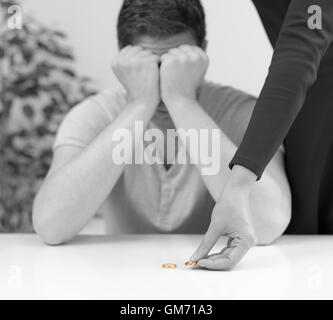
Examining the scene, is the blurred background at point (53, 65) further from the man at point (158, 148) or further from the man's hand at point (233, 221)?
the man's hand at point (233, 221)

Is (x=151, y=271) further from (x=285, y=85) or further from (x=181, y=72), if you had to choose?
(x=181, y=72)

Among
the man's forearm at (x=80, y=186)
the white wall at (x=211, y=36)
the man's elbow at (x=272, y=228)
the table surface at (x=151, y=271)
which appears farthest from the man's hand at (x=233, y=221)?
the white wall at (x=211, y=36)

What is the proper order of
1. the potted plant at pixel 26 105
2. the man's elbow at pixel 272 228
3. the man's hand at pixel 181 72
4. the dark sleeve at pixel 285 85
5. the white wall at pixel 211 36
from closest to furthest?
the dark sleeve at pixel 285 85 < the man's elbow at pixel 272 228 < the man's hand at pixel 181 72 < the potted plant at pixel 26 105 < the white wall at pixel 211 36

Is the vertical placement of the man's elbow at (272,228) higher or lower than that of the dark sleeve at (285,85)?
lower

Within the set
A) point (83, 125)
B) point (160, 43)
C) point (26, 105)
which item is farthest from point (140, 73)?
point (26, 105)

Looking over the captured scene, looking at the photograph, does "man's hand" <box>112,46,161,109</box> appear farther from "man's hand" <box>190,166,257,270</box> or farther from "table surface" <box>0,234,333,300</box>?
"man's hand" <box>190,166,257,270</box>

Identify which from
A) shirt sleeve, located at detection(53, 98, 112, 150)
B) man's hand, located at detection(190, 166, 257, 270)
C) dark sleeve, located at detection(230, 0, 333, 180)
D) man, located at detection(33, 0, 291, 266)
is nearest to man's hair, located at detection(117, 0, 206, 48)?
man, located at detection(33, 0, 291, 266)

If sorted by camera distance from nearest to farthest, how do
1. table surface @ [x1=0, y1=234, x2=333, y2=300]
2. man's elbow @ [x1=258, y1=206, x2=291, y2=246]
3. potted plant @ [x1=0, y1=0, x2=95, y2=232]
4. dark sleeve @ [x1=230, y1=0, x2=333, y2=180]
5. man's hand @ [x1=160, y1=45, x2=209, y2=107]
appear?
1. table surface @ [x1=0, y1=234, x2=333, y2=300]
2. dark sleeve @ [x1=230, y1=0, x2=333, y2=180]
3. man's elbow @ [x1=258, y1=206, x2=291, y2=246]
4. man's hand @ [x1=160, y1=45, x2=209, y2=107]
5. potted plant @ [x1=0, y1=0, x2=95, y2=232]

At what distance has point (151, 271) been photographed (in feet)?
2.57

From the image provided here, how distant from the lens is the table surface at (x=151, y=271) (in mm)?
667

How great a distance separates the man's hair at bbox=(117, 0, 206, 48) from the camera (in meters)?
1.12

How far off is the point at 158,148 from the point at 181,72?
20 centimetres
